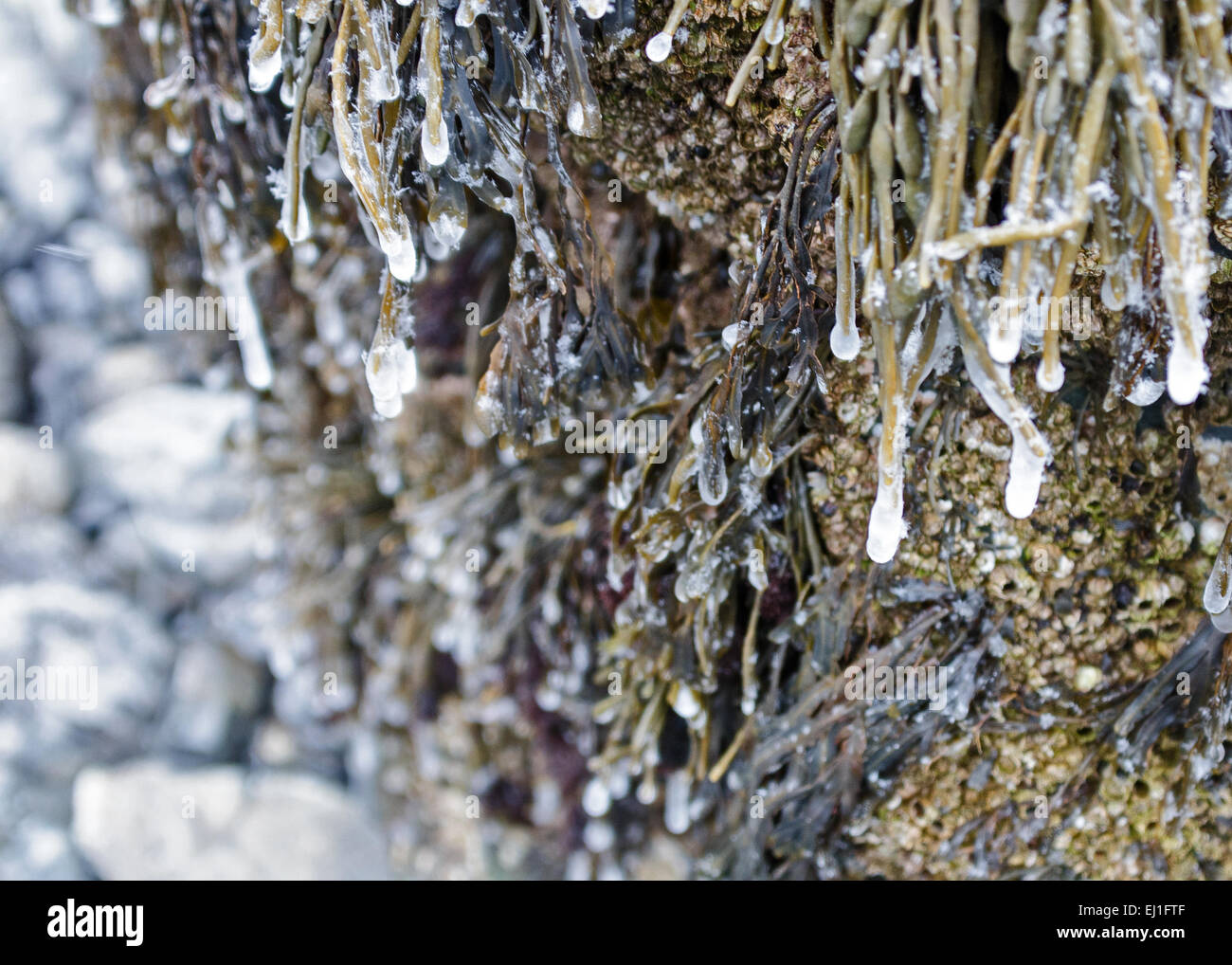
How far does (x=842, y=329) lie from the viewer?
72cm

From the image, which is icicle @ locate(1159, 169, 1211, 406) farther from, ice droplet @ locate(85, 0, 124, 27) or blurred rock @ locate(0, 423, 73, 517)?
blurred rock @ locate(0, 423, 73, 517)

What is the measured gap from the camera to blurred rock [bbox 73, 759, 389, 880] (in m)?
1.74

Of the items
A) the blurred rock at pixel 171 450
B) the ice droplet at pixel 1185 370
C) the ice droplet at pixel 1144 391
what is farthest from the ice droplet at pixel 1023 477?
the blurred rock at pixel 171 450

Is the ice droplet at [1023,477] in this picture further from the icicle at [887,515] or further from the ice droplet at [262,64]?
the ice droplet at [262,64]

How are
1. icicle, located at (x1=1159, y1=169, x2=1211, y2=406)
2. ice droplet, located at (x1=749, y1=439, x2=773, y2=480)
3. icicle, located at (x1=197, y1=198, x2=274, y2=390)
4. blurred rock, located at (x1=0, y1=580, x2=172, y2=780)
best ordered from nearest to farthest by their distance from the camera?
icicle, located at (x1=1159, y1=169, x2=1211, y2=406)
ice droplet, located at (x1=749, y1=439, x2=773, y2=480)
icicle, located at (x1=197, y1=198, x2=274, y2=390)
blurred rock, located at (x1=0, y1=580, x2=172, y2=780)

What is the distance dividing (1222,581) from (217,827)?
1.96m

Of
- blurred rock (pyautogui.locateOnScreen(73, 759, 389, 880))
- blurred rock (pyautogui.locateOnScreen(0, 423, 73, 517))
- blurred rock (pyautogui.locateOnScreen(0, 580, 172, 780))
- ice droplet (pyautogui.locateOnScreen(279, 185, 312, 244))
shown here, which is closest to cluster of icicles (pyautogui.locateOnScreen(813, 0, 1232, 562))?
ice droplet (pyautogui.locateOnScreen(279, 185, 312, 244))

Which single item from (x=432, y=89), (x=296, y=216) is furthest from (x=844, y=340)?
(x=296, y=216)

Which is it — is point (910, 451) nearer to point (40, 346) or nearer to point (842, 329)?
point (842, 329)

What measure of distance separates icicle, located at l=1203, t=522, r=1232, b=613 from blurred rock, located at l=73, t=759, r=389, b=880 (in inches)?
67.4

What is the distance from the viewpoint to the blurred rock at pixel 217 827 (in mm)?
1738

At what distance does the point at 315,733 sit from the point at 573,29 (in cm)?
173

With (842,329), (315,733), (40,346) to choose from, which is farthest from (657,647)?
(40,346)

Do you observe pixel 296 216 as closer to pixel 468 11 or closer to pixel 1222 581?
pixel 468 11
